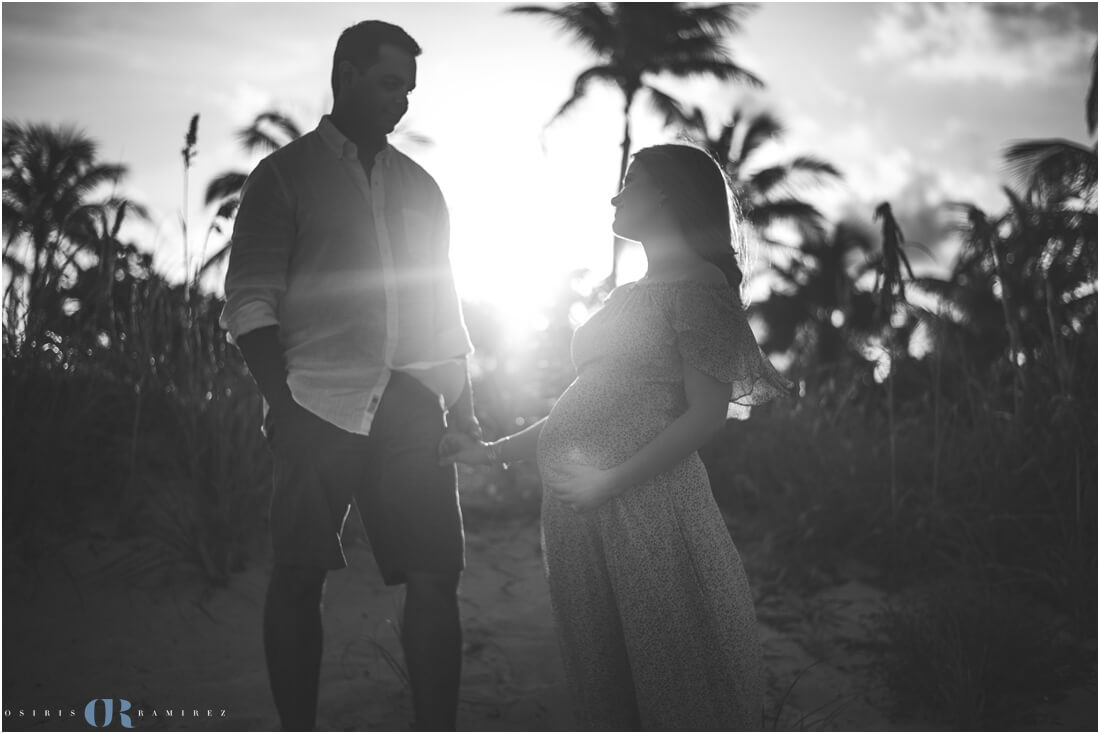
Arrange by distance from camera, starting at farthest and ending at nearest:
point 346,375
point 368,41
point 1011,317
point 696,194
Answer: point 1011,317
point 368,41
point 346,375
point 696,194

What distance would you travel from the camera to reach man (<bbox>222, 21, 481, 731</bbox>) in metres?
1.90

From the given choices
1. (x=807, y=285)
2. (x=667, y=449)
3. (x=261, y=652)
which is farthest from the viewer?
(x=807, y=285)

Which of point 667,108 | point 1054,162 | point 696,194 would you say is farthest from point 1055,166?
point 696,194

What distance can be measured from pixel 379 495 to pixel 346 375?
0.31 metres

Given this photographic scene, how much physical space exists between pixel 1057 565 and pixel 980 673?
3.51ft

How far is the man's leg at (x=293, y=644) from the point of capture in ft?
6.24

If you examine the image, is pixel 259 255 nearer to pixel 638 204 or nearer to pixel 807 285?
pixel 638 204

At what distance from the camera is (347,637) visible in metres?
3.26

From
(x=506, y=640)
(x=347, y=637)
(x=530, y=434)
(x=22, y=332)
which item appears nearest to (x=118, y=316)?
(x=22, y=332)

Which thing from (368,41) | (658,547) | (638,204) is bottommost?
(658,547)

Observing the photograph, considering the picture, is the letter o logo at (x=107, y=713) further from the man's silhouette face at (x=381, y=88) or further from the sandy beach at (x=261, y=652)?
the man's silhouette face at (x=381, y=88)

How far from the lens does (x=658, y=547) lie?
1.80 metres

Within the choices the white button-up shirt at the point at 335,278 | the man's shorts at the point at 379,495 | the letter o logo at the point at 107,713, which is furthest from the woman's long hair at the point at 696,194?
the letter o logo at the point at 107,713

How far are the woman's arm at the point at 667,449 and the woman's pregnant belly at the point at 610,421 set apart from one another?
67 mm
